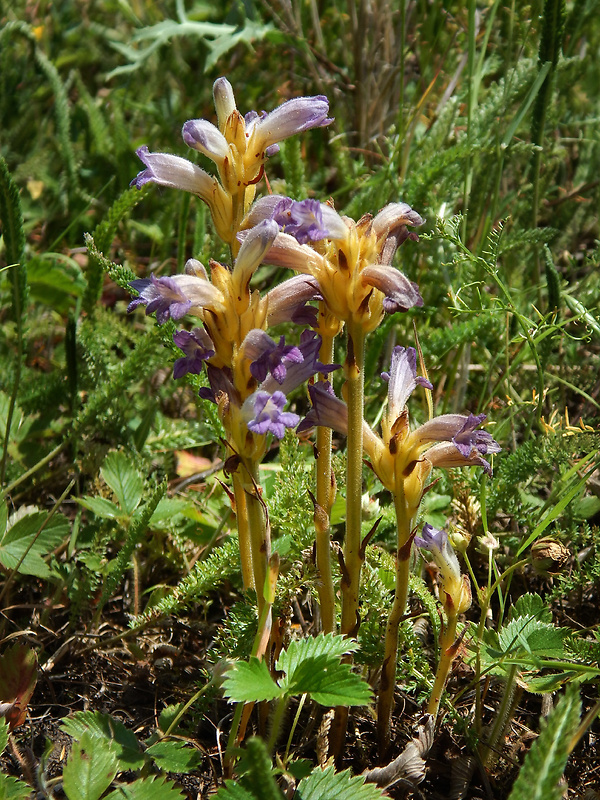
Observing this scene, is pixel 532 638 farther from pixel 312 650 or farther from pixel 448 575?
pixel 312 650

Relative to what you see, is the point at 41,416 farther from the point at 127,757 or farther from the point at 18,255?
the point at 127,757

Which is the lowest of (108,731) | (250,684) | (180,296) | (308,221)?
(108,731)

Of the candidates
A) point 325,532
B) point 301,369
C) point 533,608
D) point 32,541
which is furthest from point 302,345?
point 32,541

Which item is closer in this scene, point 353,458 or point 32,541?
point 353,458

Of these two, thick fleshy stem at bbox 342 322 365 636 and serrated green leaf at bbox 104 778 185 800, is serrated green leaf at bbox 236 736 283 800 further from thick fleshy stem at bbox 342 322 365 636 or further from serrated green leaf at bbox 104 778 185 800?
thick fleshy stem at bbox 342 322 365 636

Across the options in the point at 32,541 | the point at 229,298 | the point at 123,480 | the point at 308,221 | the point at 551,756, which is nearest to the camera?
the point at 551,756
